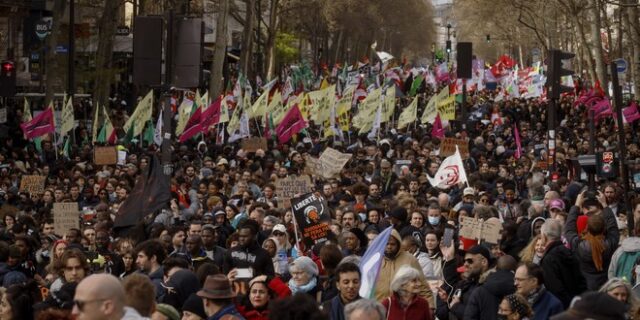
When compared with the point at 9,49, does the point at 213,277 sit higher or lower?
lower

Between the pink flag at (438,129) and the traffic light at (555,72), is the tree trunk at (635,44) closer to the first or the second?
the pink flag at (438,129)

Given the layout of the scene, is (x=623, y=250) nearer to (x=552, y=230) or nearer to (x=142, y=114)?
(x=552, y=230)

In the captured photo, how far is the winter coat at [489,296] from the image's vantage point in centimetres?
963

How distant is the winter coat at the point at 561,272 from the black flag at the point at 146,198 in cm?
633

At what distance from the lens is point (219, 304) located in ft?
27.4

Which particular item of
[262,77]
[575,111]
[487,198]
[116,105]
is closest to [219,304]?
[487,198]

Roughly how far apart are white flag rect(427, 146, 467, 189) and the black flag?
4.60 m

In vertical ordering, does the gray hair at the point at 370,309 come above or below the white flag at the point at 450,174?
Answer: below

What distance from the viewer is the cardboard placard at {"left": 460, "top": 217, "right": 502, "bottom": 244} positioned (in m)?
12.7

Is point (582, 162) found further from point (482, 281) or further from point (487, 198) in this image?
point (482, 281)

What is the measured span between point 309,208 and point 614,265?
12.2 feet

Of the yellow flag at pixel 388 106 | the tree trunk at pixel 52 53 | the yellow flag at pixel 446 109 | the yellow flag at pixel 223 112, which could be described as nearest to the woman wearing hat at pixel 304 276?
the yellow flag at pixel 223 112

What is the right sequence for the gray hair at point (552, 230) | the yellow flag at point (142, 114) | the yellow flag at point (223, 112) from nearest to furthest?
1. the gray hair at point (552, 230)
2. the yellow flag at point (142, 114)
3. the yellow flag at point (223, 112)

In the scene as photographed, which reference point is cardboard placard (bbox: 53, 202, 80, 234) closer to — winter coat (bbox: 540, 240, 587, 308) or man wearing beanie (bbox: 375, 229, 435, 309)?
man wearing beanie (bbox: 375, 229, 435, 309)
